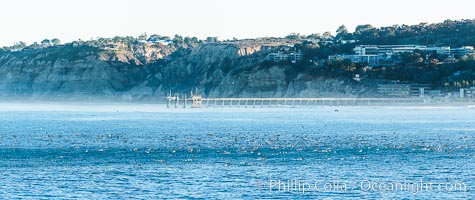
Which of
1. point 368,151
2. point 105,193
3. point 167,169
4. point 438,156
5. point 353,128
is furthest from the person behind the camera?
point 353,128

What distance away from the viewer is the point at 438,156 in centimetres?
7819

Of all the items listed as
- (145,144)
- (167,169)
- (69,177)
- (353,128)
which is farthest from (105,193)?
(353,128)

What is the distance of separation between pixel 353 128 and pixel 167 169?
59778mm

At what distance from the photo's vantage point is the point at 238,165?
2808 inches

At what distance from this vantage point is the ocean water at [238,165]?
57500mm

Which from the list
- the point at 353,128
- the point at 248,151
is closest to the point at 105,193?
the point at 248,151

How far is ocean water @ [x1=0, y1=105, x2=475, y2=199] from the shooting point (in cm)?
5750

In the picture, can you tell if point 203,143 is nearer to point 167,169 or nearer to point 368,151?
point 368,151

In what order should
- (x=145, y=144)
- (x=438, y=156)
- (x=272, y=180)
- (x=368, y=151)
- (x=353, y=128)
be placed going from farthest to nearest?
(x=353, y=128) < (x=145, y=144) < (x=368, y=151) < (x=438, y=156) < (x=272, y=180)

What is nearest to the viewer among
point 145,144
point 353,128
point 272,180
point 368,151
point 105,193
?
point 105,193

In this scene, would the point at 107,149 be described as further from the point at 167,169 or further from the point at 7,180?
the point at 7,180

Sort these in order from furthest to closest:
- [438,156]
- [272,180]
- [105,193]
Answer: [438,156], [272,180], [105,193]

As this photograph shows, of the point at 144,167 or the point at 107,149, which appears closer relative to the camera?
the point at 144,167

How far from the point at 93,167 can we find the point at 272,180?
14542 millimetres
